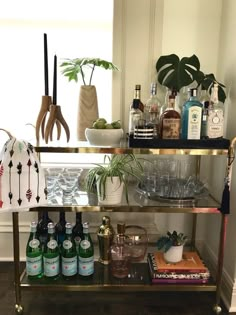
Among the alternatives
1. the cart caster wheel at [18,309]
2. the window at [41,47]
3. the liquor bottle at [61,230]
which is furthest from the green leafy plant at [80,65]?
the cart caster wheel at [18,309]

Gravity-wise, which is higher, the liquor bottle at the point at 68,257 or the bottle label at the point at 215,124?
the bottle label at the point at 215,124

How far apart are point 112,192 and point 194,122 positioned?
20.7 inches

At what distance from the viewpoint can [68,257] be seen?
1.59 metres

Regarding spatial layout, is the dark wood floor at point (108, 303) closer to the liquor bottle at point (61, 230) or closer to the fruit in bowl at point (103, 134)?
the liquor bottle at point (61, 230)

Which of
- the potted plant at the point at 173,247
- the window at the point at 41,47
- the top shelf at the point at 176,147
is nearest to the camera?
the top shelf at the point at 176,147

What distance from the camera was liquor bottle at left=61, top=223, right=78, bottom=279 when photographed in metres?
1.59

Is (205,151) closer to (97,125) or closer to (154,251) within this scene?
(97,125)

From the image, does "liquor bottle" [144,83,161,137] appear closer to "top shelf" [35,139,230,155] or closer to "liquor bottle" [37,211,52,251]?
"top shelf" [35,139,230,155]

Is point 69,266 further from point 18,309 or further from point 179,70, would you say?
point 179,70

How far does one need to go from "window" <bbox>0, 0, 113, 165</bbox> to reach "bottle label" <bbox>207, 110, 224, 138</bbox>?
0.70 metres

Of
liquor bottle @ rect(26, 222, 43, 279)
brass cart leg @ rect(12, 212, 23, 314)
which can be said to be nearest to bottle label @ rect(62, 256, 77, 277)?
liquor bottle @ rect(26, 222, 43, 279)

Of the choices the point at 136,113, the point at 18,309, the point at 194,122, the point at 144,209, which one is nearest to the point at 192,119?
the point at 194,122

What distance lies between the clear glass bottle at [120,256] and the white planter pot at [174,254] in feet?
0.71

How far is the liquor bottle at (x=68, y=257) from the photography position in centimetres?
159
